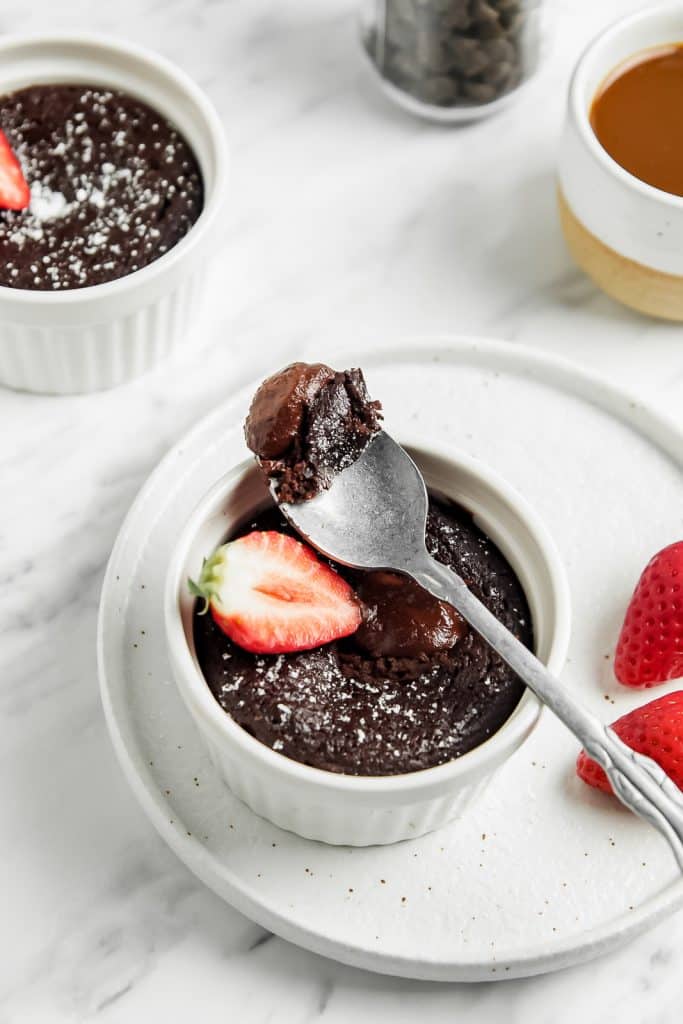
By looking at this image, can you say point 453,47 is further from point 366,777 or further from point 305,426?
point 366,777

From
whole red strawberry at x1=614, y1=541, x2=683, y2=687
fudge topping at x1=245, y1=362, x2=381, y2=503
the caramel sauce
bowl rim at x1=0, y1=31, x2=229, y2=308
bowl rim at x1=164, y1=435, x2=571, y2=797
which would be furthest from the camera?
the caramel sauce

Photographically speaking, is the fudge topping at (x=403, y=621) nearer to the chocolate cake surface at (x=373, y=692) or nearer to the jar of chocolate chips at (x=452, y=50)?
the chocolate cake surface at (x=373, y=692)

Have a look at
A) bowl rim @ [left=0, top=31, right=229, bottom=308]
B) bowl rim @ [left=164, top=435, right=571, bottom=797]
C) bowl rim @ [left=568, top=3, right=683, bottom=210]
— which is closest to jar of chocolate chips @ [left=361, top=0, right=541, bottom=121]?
bowl rim @ [left=568, top=3, right=683, bottom=210]

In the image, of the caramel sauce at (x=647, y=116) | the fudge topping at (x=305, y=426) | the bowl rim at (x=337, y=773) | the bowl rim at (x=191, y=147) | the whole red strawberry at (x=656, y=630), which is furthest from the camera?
the caramel sauce at (x=647, y=116)

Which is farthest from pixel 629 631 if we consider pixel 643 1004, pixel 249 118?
pixel 249 118

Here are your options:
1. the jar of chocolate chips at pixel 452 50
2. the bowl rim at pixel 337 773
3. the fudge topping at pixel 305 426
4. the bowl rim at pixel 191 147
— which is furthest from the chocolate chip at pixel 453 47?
the bowl rim at pixel 337 773

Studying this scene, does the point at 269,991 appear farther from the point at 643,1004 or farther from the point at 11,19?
the point at 11,19

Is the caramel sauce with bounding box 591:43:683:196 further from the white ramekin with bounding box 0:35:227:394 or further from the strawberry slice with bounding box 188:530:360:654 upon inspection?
the strawberry slice with bounding box 188:530:360:654
